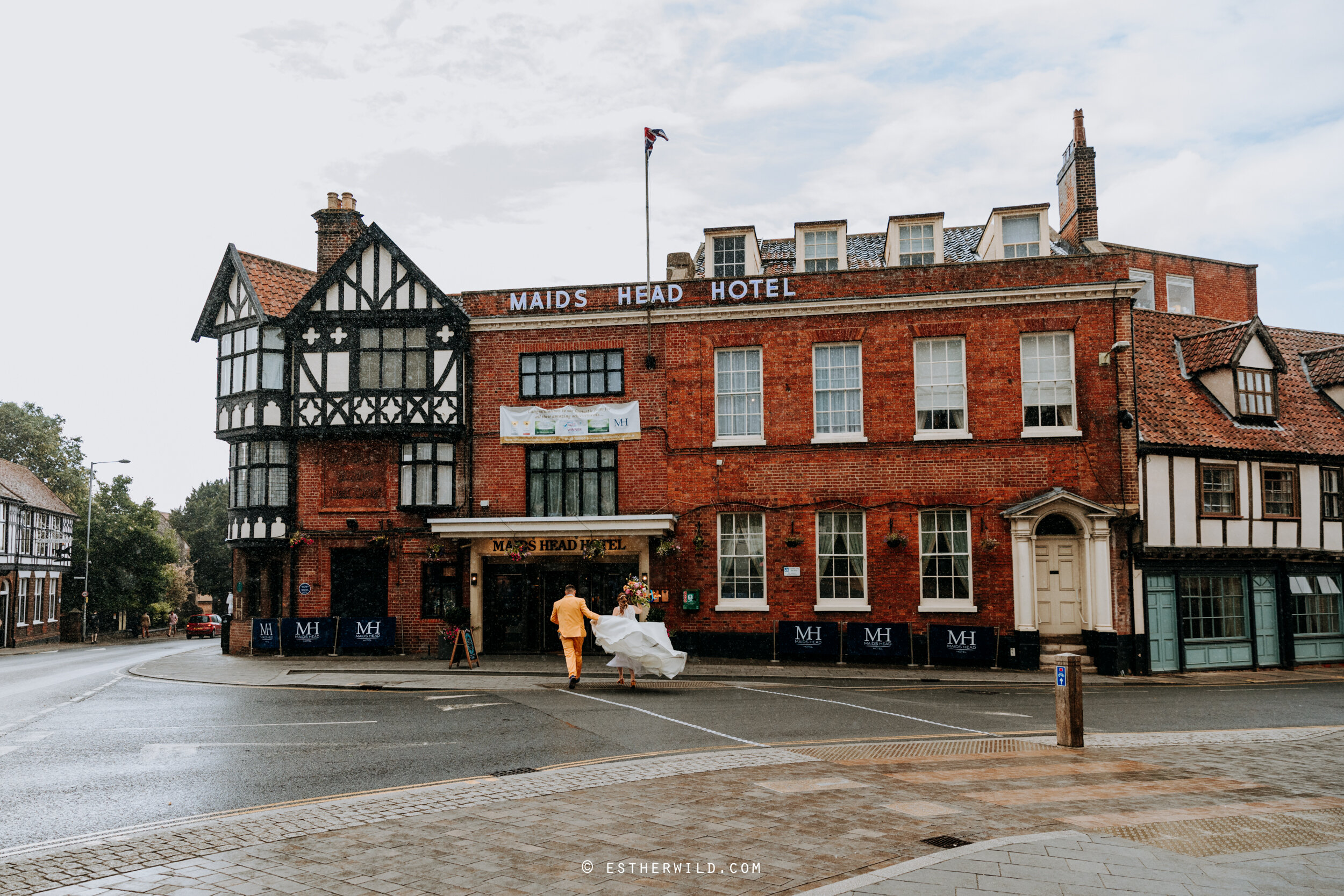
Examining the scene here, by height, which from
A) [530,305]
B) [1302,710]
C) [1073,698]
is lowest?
[1302,710]

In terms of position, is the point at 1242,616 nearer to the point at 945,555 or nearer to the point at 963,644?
the point at 963,644

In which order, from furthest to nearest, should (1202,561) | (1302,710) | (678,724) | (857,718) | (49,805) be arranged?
(1202,561) → (1302,710) → (857,718) → (678,724) → (49,805)

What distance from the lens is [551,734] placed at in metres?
11.7

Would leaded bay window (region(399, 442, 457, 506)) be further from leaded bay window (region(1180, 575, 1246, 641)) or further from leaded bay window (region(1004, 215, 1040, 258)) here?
leaded bay window (region(1180, 575, 1246, 641))

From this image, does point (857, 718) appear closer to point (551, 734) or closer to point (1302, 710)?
point (551, 734)

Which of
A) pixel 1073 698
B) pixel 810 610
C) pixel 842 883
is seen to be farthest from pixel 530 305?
pixel 842 883

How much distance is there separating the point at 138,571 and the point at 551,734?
53302 mm

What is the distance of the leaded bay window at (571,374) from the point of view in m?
24.7

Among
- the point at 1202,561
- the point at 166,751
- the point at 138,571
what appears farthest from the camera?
the point at 138,571

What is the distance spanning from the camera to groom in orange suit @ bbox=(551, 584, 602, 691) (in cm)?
1634

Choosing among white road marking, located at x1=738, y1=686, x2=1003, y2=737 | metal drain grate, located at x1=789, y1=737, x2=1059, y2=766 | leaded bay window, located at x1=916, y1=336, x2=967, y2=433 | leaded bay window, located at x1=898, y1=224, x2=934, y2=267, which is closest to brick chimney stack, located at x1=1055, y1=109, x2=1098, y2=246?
leaded bay window, located at x1=898, y1=224, x2=934, y2=267

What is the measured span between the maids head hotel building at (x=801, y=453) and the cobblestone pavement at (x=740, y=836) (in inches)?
512

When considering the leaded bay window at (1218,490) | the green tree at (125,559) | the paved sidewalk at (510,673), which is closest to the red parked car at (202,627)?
the green tree at (125,559)

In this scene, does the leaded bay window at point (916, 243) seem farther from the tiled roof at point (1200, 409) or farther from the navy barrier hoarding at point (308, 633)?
the navy barrier hoarding at point (308, 633)
